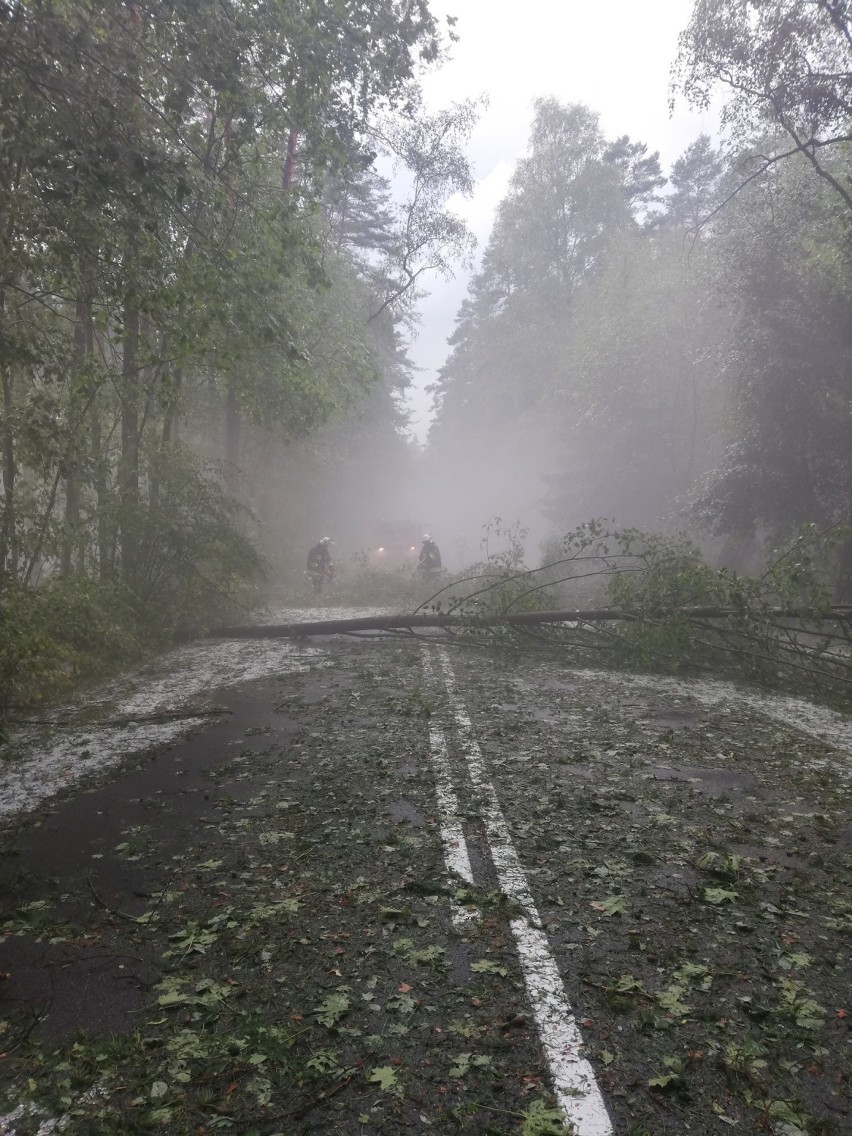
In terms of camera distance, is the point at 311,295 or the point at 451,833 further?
the point at 311,295

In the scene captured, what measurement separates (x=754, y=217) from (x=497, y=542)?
3753cm

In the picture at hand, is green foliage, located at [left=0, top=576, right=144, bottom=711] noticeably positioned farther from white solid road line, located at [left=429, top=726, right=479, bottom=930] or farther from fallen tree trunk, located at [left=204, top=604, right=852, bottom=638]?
white solid road line, located at [left=429, top=726, right=479, bottom=930]

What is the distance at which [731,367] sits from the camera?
22.3 meters

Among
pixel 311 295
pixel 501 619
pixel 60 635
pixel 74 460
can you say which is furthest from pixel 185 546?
pixel 311 295

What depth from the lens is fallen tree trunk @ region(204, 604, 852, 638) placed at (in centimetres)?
1029

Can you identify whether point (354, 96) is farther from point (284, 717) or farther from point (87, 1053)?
point (87, 1053)

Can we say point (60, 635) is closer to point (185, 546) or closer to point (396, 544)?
point (185, 546)

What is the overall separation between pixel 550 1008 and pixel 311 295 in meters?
21.7

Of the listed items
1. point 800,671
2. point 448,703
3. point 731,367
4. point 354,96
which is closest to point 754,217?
point 731,367

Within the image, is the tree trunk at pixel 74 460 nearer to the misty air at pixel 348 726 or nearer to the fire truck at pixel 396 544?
the misty air at pixel 348 726

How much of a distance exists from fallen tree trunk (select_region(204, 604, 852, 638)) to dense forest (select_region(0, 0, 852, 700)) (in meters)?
1.33

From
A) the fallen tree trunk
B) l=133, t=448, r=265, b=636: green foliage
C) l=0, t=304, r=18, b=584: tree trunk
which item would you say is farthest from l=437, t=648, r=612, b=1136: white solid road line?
l=133, t=448, r=265, b=636: green foliage

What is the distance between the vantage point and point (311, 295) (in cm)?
2223

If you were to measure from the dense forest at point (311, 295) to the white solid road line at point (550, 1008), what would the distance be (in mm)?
5774
